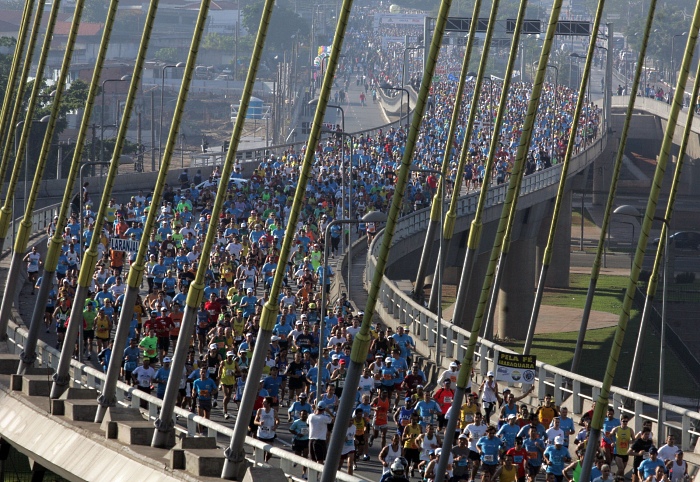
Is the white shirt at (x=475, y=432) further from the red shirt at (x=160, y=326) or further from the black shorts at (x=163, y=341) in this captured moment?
the black shorts at (x=163, y=341)

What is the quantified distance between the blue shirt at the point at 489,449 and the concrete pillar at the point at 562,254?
6351 cm

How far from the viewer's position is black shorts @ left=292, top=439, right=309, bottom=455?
24250 mm

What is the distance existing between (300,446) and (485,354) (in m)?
8.32

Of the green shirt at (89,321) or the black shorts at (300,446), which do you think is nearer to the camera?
the black shorts at (300,446)

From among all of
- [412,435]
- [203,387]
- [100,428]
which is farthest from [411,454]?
[100,428]

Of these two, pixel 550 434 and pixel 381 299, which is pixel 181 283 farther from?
pixel 550 434

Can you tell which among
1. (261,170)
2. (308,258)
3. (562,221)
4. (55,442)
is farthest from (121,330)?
(562,221)

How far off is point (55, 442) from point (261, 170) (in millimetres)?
39131

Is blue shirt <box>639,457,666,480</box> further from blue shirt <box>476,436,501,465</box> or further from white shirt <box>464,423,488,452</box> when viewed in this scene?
white shirt <box>464,423,488,452</box>

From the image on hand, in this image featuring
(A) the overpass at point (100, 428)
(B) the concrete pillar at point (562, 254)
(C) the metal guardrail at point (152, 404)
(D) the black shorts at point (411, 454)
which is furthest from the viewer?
(B) the concrete pillar at point (562, 254)

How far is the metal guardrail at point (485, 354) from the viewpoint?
26.5 meters

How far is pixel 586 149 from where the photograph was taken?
8912cm

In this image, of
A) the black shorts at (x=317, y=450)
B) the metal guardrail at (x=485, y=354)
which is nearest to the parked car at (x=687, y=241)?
the metal guardrail at (x=485, y=354)

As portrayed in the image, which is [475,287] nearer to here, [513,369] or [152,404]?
[513,369]
